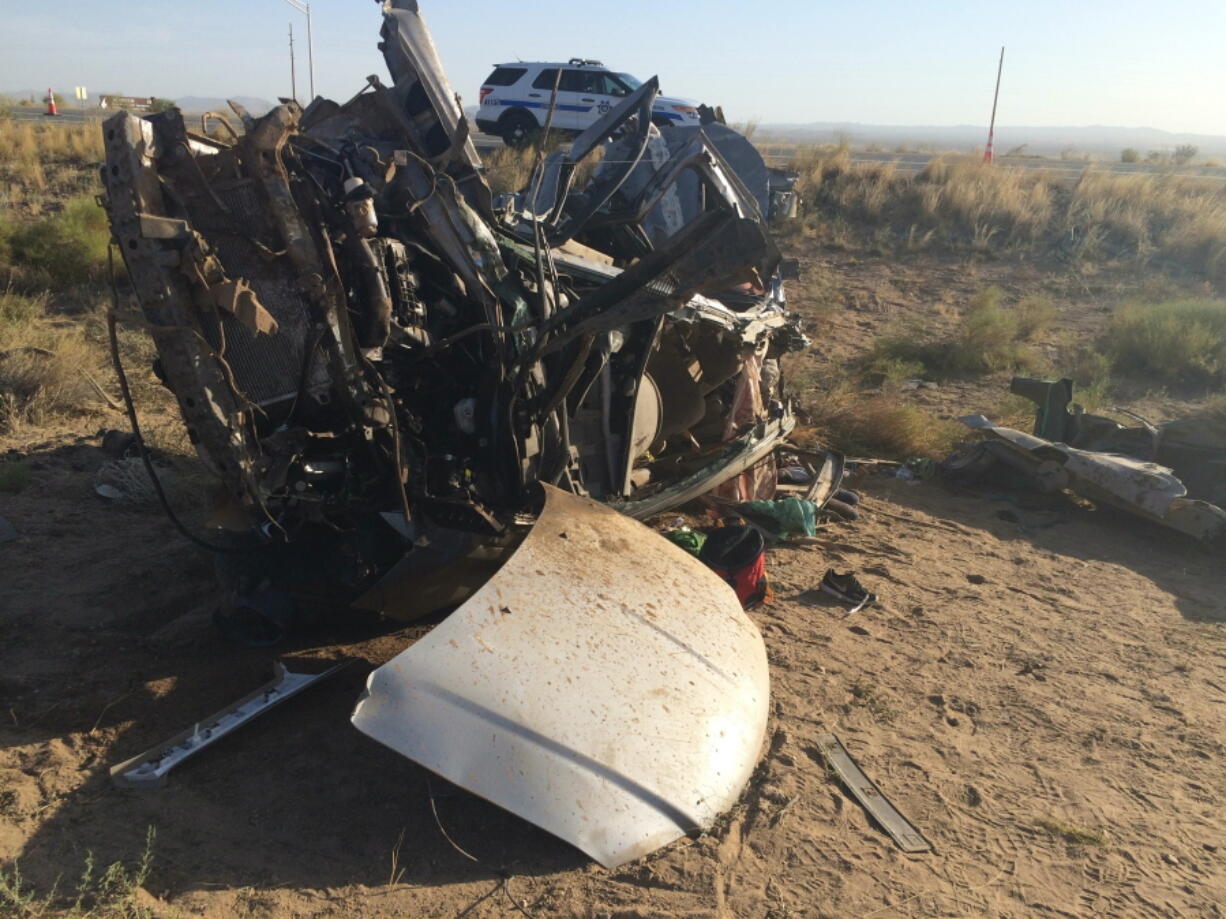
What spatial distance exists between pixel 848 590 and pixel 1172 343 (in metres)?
8.15

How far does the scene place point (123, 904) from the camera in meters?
2.68

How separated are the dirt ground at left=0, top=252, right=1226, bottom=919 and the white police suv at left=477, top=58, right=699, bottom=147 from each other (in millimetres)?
13862

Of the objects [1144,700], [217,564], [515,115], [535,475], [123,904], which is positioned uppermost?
[515,115]

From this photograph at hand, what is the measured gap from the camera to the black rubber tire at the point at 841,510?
670 centimetres

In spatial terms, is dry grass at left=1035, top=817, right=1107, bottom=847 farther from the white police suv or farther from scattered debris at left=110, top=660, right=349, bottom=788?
the white police suv

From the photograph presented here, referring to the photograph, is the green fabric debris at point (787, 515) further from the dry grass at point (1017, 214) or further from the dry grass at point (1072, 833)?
the dry grass at point (1017, 214)

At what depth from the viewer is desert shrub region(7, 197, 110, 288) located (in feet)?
33.3

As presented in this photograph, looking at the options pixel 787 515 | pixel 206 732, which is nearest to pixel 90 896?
pixel 206 732

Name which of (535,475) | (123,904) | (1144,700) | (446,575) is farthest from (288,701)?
(1144,700)

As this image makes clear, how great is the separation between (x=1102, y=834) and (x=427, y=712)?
2557 millimetres

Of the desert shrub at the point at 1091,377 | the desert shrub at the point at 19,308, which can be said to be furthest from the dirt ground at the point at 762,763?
the desert shrub at the point at 1091,377

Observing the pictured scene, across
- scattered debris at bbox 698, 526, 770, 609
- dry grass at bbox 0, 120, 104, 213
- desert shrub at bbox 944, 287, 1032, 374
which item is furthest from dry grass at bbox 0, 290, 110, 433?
desert shrub at bbox 944, 287, 1032, 374

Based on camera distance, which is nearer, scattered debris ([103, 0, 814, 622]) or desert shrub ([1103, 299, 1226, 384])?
scattered debris ([103, 0, 814, 622])

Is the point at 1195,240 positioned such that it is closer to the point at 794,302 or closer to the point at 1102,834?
the point at 794,302
